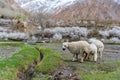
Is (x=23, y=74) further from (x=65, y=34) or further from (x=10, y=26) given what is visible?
(x=10, y=26)

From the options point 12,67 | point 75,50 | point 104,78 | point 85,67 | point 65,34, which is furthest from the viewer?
point 65,34

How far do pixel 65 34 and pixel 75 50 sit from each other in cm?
7438

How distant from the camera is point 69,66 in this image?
25.8m

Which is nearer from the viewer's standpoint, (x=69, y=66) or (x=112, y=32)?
(x=69, y=66)

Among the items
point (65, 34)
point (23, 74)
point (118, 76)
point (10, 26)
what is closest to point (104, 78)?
point (118, 76)

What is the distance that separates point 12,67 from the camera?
22797mm

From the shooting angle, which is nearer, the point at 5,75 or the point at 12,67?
the point at 5,75

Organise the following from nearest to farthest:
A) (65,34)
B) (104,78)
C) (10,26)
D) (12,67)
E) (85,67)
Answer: (104,78)
(12,67)
(85,67)
(65,34)
(10,26)

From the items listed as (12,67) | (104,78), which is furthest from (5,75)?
(104,78)

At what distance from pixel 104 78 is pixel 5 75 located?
20.2ft

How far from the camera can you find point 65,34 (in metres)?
103

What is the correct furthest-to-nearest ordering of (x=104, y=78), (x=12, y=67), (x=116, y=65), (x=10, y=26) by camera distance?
(x=10, y=26), (x=116, y=65), (x=12, y=67), (x=104, y=78)

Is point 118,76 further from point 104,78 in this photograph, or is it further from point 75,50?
point 75,50

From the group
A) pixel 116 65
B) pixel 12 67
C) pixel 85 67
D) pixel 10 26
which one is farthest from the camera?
pixel 10 26
